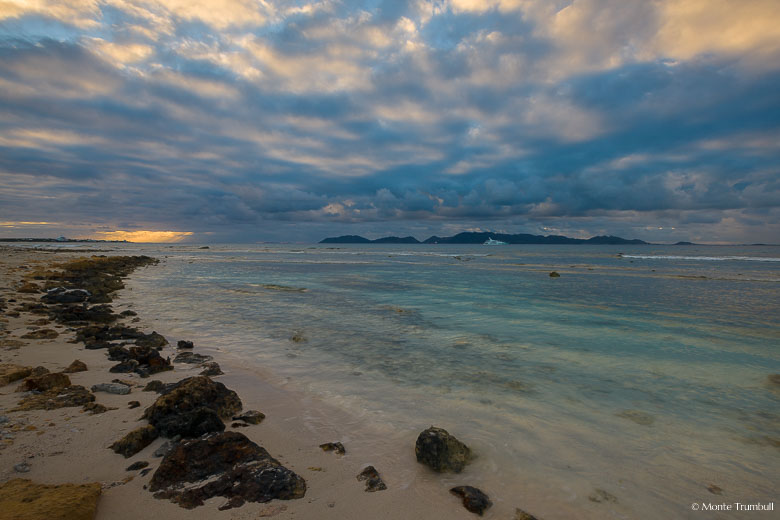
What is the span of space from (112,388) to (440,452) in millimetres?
6349

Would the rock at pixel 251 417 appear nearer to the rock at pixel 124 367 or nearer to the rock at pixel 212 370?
the rock at pixel 212 370

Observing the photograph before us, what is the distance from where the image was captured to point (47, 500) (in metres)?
3.39

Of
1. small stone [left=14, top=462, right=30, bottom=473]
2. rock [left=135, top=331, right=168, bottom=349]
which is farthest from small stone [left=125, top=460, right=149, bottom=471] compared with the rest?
rock [left=135, top=331, right=168, bottom=349]

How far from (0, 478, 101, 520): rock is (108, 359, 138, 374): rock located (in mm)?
4477

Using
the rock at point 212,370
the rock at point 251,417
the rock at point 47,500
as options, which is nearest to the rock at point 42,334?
the rock at point 212,370

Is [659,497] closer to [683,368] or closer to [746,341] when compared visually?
[683,368]

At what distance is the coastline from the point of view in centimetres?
392

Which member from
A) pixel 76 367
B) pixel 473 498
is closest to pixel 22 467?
pixel 76 367

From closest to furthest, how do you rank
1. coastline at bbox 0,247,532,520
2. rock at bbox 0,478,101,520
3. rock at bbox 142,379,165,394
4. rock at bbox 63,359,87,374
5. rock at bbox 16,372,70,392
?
rock at bbox 0,478,101,520 < coastline at bbox 0,247,532,520 < rock at bbox 16,372,70,392 < rock at bbox 142,379,165,394 < rock at bbox 63,359,87,374

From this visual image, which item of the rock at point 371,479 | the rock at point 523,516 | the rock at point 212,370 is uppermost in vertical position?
the rock at point 371,479

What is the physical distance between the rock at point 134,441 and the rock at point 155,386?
2124 millimetres

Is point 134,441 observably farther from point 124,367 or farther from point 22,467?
point 124,367

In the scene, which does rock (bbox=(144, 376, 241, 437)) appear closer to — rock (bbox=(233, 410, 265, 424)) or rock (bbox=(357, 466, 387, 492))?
rock (bbox=(233, 410, 265, 424))

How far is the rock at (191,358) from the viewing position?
917cm
